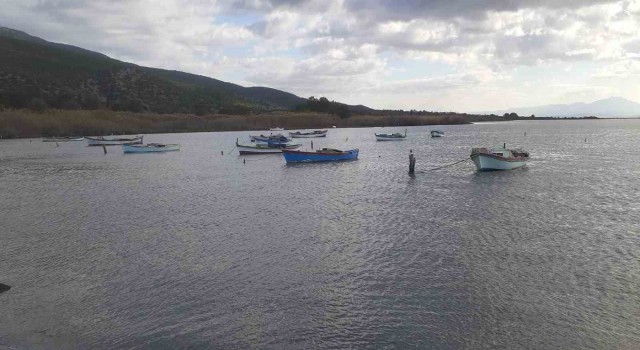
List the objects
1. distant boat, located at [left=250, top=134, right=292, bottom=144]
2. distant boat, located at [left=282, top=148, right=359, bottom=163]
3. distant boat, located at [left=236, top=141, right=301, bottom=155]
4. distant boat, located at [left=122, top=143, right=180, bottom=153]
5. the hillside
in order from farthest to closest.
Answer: the hillside < distant boat, located at [left=250, top=134, right=292, bottom=144] < distant boat, located at [left=122, top=143, right=180, bottom=153] < distant boat, located at [left=236, top=141, right=301, bottom=155] < distant boat, located at [left=282, top=148, right=359, bottom=163]

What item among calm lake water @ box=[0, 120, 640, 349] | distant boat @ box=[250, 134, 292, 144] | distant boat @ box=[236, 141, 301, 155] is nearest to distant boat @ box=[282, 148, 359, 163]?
distant boat @ box=[236, 141, 301, 155]

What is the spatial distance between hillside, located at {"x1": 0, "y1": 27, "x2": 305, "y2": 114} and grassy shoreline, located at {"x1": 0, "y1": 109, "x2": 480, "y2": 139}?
956 cm

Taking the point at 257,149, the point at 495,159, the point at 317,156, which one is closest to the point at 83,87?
the point at 257,149

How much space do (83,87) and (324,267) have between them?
529ft

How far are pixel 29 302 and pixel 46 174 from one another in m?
35.0

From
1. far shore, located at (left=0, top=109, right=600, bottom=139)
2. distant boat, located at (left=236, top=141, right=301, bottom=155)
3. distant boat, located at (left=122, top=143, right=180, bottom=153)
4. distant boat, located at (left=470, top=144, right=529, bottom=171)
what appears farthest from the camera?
far shore, located at (left=0, top=109, right=600, bottom=139)

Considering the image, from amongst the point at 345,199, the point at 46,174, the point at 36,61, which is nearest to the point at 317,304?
the point at 345,199

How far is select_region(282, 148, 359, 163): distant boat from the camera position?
50969 mm

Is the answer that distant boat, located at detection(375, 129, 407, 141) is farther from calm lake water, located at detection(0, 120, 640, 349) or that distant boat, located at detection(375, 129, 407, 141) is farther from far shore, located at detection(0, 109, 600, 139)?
calm lake water, located at detection(0, 120, 640, 349)

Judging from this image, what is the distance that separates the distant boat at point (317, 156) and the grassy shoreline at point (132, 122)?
74.9 metres

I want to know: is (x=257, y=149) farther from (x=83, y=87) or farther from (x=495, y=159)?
(x=83, y=87)

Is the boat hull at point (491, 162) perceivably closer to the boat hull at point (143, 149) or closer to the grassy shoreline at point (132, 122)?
the boat hull at point (143, 149)

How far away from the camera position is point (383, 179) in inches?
1543

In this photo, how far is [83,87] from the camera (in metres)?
156
